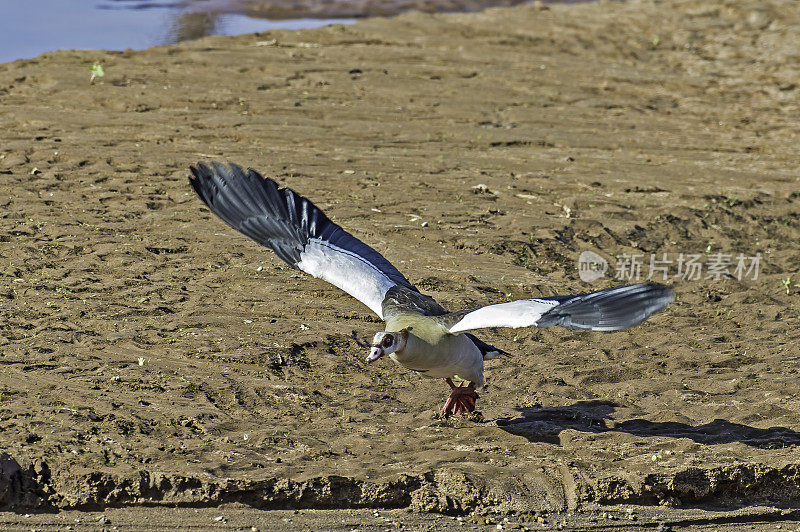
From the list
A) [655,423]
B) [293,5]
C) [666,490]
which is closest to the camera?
[666,490]

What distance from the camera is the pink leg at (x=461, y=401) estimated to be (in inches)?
246

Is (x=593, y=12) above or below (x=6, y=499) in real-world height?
above

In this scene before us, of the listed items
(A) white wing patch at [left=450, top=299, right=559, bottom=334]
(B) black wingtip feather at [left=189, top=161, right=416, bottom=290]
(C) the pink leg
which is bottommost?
(C) the pink leg

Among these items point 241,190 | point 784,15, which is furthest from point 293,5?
point 241,190

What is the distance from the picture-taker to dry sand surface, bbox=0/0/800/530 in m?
5.58

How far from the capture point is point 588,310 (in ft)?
16.6

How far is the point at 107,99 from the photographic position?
37.6ft

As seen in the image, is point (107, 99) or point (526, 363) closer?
point (526, 363)

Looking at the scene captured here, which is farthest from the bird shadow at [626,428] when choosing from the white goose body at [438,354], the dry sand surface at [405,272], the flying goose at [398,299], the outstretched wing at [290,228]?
the outstretched wing at [290,228]

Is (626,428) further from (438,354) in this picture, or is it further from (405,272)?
(405,272)

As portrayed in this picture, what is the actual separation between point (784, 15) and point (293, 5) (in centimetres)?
865

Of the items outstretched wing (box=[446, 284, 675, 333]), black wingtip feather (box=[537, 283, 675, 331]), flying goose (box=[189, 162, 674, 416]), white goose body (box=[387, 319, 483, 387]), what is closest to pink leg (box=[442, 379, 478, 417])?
flying goose (box=[189, 162, 674, 416])

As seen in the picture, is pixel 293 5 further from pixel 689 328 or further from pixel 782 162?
pixel 689 328

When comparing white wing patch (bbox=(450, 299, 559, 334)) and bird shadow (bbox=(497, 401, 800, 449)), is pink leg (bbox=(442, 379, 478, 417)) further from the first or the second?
white wing patch (bbox=(450, 299, 559, 334))
